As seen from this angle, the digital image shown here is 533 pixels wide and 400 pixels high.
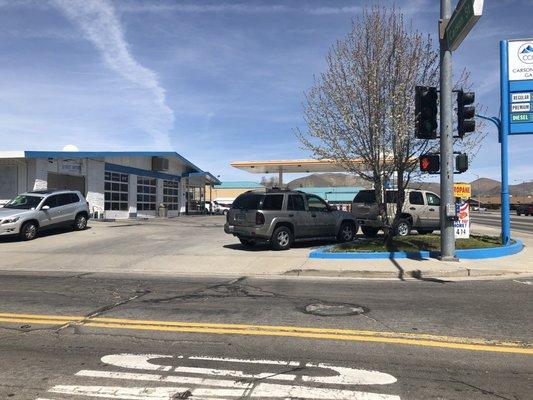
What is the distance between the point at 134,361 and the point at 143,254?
10.1 meters

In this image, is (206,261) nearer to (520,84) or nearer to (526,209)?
(520,84)

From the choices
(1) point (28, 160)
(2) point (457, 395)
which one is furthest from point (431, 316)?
(1) point (28, 160)

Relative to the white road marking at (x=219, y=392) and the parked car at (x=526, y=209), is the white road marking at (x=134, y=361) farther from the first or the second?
the parked car at (x=526, y=209)

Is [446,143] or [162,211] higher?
[446,143]

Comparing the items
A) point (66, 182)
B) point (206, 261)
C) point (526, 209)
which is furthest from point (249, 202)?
point (526, 209)

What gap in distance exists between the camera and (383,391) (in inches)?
167

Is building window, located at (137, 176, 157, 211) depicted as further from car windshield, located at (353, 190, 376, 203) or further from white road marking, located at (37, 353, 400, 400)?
white road marking, located at (37, 353, 400, 400)

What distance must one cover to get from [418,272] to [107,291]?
254 inches

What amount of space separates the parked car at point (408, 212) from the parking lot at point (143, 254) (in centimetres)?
229

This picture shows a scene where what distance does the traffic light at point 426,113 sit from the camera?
1203 centimetres

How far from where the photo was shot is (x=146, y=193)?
35.1 meters

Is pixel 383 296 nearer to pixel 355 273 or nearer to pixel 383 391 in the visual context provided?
pixel 355 273

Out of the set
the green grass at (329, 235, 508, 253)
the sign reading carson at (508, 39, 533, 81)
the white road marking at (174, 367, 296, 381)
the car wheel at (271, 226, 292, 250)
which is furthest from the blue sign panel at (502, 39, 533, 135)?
the white road marking at (174, 367, 296, 381)

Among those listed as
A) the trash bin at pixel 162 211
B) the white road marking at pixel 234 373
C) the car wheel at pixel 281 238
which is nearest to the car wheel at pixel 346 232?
the car wheel at pixel 281 238
